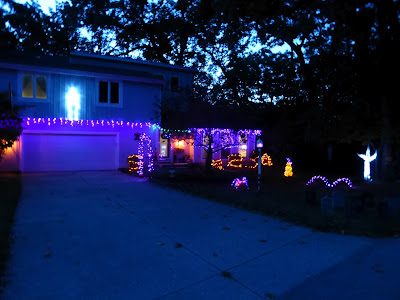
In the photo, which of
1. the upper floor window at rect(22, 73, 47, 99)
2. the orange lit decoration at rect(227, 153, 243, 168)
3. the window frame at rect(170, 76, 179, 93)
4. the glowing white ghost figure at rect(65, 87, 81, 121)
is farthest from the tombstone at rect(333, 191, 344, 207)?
the window frame at rect(170, 76, 179, 93)

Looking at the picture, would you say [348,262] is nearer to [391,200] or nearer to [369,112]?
[391,200]

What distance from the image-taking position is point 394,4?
455 inches

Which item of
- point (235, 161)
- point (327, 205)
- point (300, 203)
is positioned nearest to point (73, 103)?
point (235, 161)

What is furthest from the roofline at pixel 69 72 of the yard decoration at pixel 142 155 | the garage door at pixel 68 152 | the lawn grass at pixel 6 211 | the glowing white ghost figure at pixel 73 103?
the lawn grass at pixel 6 211

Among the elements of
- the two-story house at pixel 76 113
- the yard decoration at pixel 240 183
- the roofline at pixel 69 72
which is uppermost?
the roofline at pixel 69 72

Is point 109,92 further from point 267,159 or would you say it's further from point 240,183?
point 267,159

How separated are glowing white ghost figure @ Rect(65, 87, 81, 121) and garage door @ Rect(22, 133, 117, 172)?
56.4 inches

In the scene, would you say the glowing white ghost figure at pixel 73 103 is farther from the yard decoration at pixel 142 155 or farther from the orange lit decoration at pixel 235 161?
the orange lit decoration at pixel 235 161

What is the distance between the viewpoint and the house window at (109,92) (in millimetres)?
16297

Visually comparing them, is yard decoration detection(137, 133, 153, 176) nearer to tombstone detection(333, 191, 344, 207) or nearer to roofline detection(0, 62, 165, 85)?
roofline detection(0, 62, 165, 85)

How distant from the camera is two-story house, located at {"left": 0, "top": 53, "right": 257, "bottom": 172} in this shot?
14.7 m

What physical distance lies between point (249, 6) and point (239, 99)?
6057 mm

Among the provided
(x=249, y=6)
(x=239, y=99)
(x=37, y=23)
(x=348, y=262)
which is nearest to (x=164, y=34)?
(x=37, y=23)

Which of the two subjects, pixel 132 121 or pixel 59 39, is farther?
pixel 59 39
